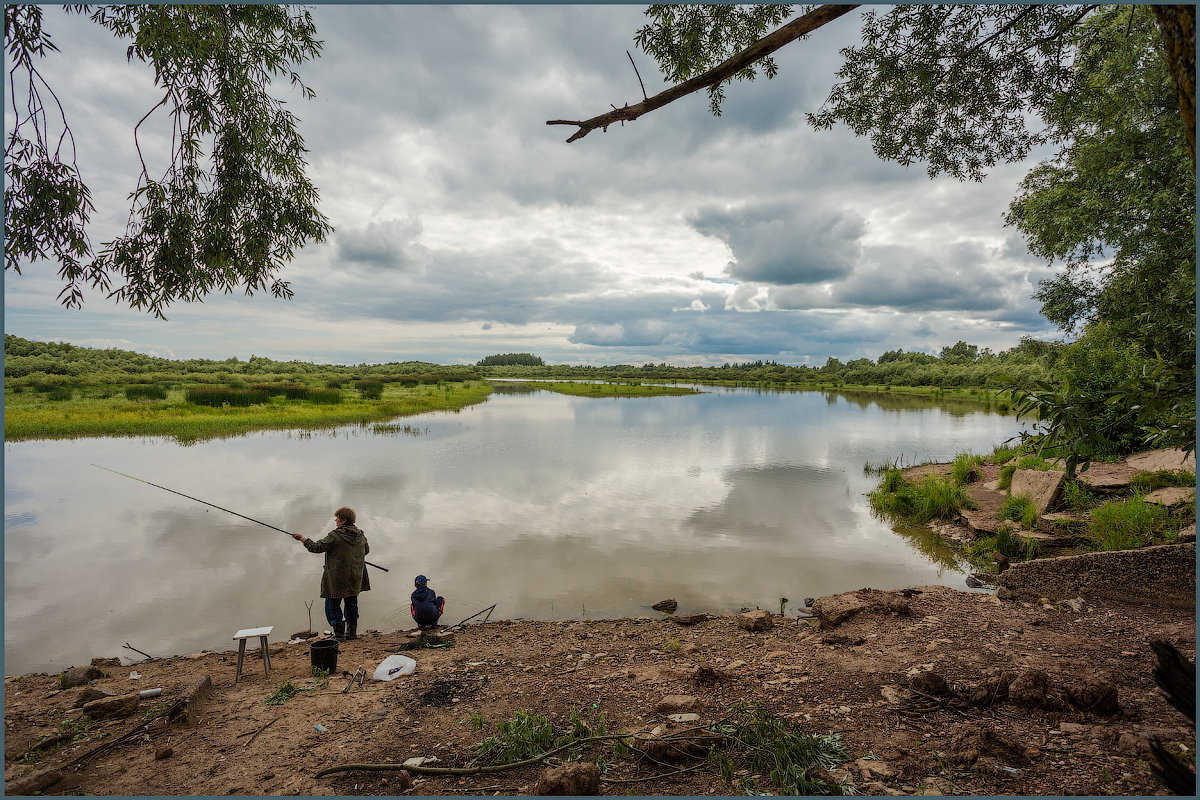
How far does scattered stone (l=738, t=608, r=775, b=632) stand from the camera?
249 inches

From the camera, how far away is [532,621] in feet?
23.3

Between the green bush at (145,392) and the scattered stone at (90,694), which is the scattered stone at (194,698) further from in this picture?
the green bush at (145,392)

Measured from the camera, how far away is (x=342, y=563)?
648 cm

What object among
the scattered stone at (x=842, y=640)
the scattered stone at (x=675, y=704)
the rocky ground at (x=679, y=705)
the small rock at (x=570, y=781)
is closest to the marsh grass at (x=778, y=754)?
the rocky ground at (x=679, y=705)

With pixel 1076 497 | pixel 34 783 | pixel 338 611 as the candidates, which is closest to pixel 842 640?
pixel 338 611

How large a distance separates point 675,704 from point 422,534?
7.92 metres

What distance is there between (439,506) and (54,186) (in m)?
9.28

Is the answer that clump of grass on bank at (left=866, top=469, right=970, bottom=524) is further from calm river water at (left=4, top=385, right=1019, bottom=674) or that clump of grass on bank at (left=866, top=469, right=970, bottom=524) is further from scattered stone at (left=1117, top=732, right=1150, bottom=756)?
scattered stone at (left=1117, top=732, right=1150, bottom=756)

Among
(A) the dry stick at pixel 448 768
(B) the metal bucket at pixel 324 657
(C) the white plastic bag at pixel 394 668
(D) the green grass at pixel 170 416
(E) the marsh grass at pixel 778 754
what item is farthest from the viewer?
(D) the green grass at pixel 170 416

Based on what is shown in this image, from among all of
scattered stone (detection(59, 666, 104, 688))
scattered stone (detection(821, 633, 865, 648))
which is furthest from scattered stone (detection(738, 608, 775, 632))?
scattered stone (detection(59, 666, 104, 688))

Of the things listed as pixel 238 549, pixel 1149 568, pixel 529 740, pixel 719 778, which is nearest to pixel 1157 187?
pixel 1149 568

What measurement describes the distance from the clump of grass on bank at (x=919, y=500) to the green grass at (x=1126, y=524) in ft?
12.3

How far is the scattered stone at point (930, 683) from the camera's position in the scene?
4.08 meters

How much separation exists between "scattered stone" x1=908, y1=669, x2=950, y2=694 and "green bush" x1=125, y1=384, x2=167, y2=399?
139 ft
